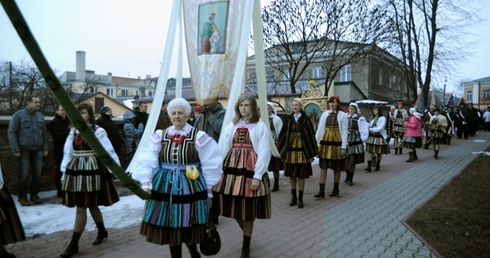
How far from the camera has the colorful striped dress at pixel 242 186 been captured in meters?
3.95

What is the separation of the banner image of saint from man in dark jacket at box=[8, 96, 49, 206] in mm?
3782

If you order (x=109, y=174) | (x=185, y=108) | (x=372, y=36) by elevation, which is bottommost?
(x=109, y=174)

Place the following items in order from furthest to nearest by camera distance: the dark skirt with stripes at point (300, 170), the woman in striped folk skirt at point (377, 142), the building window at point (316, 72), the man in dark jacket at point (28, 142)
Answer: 1. the building window at point (316, 72)
2. the woman in striped folk skirt at point (377, 142)
3. the dark skirt with stripes at point (300, 170)
4. the man in dark jacket at point (28, 142)

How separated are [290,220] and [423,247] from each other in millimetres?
1945

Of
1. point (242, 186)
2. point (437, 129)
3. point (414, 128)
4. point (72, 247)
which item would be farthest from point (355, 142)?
point (72, 247)

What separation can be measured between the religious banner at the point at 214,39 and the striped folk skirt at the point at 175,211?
1661 millimetres

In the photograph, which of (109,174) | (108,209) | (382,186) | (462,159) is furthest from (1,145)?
(462,159)

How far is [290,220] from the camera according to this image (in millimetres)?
5652

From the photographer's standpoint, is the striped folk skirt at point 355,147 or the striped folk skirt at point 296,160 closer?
the striped folk skirt at point 296,160

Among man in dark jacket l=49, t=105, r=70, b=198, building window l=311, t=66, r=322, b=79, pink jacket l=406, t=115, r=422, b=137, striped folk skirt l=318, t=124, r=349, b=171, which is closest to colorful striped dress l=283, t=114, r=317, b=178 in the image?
striped folk skirt l=318, t=124, r=349, b=171

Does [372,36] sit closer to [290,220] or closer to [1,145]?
[290,220]

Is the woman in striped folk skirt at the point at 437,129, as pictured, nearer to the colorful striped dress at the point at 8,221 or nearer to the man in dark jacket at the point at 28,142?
the man in dark jacket at the point at 28,142

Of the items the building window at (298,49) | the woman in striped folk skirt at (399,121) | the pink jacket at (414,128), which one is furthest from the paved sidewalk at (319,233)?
the building window at (298,49)

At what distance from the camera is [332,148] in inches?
283
